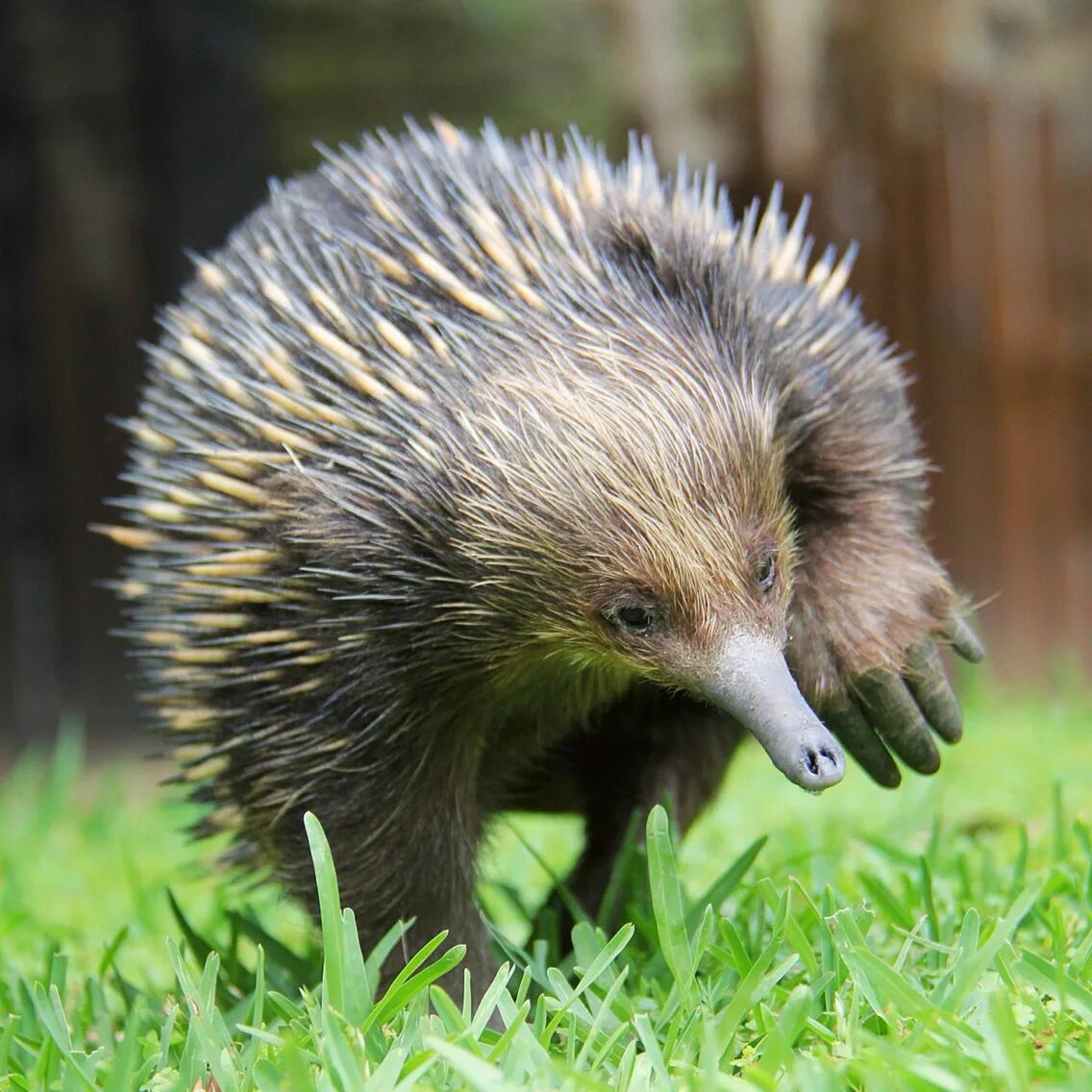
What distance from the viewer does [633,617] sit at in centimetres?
270

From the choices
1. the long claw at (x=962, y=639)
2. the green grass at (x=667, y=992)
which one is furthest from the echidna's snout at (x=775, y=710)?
the long claw at (x=962, y=639)

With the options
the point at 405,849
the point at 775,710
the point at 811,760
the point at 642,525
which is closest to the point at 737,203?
the point at 405,849

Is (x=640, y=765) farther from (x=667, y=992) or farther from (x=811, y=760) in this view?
(x=811, y=760)

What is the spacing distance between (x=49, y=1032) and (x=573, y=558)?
3.78 feet

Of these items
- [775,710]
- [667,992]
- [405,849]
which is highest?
[775,710]

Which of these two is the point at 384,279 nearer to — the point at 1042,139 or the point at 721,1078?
the point at 721,1078

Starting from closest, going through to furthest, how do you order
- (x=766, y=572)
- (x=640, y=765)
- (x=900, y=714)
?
(x=766, y=572) → (x=900, y=714) → (x=640, y=765)

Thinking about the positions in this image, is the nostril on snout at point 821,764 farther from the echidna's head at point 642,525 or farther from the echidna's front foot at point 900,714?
the echidna's front foot at point 900,714

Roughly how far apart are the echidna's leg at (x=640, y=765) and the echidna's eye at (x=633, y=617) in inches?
23.1

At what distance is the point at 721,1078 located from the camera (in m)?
2.11

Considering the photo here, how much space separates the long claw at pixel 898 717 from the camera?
3.19m

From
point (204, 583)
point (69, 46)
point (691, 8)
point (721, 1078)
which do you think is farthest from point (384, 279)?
point (691, 8)

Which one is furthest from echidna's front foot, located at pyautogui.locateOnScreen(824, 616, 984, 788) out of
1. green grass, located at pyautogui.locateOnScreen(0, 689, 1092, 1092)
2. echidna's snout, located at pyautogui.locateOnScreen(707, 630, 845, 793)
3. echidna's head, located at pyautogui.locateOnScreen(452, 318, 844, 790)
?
echidna's snout, located at pyautogui.locateOnScreen(707, 630, 845, 793)

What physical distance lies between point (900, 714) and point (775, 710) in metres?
0.80
